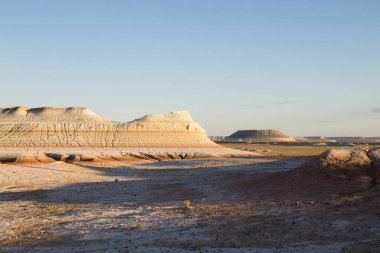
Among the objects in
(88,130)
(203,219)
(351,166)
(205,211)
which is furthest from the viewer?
(88,130)

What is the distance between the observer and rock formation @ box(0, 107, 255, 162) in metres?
67.1

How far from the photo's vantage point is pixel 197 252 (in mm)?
11875

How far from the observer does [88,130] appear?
7938 centimetres

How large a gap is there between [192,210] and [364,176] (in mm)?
8158

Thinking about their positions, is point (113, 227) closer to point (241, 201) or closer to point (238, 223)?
point (238, 223)

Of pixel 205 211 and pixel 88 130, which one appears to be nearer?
pixel 205 211

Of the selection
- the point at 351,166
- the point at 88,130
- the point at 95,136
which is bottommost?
the point at 351,166

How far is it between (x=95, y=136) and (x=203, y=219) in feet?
210

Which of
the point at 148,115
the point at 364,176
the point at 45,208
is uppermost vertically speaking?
the point at 148,115

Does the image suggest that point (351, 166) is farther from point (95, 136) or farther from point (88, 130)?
point (88, 130)

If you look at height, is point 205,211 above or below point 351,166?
below

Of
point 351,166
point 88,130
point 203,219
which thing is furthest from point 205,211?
point 88,130

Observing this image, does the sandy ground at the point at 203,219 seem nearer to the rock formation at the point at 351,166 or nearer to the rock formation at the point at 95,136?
the rock formation at the point at 351,166

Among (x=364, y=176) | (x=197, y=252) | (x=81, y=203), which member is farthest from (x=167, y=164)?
(x=197, y=252)
